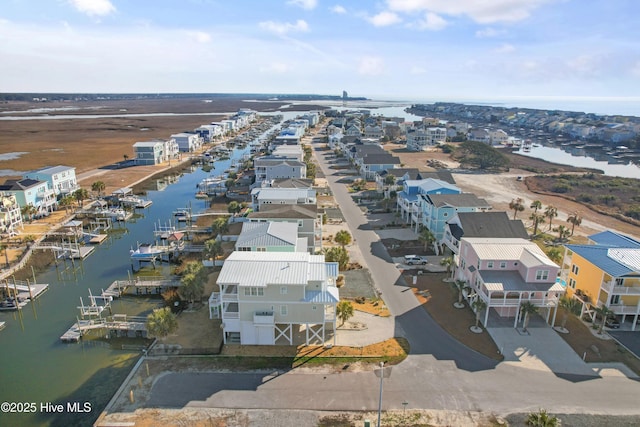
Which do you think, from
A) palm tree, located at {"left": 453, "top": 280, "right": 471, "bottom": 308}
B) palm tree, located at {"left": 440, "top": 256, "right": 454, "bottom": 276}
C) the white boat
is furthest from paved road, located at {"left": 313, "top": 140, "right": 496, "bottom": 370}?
the white boat

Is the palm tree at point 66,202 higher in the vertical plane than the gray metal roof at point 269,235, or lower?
lower

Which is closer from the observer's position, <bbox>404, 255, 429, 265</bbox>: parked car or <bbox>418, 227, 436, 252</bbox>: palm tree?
<bbox>404, 255, 429, 265</bbox>: parked car

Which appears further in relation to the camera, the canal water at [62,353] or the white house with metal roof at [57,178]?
the white house with metal roof at [57,178]

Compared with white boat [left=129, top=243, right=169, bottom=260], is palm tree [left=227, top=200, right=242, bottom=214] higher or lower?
higher

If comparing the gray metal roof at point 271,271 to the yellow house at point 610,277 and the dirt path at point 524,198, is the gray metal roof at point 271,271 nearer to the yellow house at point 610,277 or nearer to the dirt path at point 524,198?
the yellow house at point 610,277

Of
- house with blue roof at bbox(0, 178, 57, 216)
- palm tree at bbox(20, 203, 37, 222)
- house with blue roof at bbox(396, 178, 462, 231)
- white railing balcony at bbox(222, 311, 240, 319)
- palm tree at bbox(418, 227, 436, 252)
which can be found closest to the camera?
white railing balcony at bbox(222, 311, 240, 319)

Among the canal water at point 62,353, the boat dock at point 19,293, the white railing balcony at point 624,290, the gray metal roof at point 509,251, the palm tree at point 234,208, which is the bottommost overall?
the canal water at point 62,353

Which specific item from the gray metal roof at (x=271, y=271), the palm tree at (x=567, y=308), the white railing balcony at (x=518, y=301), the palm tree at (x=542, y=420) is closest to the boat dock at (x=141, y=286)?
the gray metal roof at (x=271, y=271)

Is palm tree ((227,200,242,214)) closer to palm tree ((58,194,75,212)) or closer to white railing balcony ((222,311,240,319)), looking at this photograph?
palm tree ((58,194,75,212))
